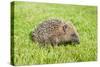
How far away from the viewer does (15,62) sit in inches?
94.7

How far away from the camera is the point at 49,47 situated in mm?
2578

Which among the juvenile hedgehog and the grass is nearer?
the grass

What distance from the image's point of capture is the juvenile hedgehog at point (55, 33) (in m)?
2.55

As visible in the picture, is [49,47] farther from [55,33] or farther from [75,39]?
[75,39]

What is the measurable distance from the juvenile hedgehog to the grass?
6cm

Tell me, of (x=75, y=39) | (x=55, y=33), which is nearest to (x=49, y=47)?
(x=55, y=33)

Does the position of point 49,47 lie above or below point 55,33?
below

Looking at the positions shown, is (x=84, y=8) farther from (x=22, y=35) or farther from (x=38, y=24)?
(x=22, y=35)

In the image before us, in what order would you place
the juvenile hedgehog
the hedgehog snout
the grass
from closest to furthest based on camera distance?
the grass < the juvenile hedgehog < the hedgehog snout

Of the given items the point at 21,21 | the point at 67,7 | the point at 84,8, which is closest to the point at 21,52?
the point at 21,21

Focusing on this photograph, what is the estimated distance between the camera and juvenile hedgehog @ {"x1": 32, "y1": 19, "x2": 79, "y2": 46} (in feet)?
8.37

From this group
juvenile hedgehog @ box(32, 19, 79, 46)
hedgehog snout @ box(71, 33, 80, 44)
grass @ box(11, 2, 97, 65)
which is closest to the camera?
grass @ box(11, 2, 97, 65)

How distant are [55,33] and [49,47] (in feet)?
0.58

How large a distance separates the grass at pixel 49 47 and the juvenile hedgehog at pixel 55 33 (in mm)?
57
